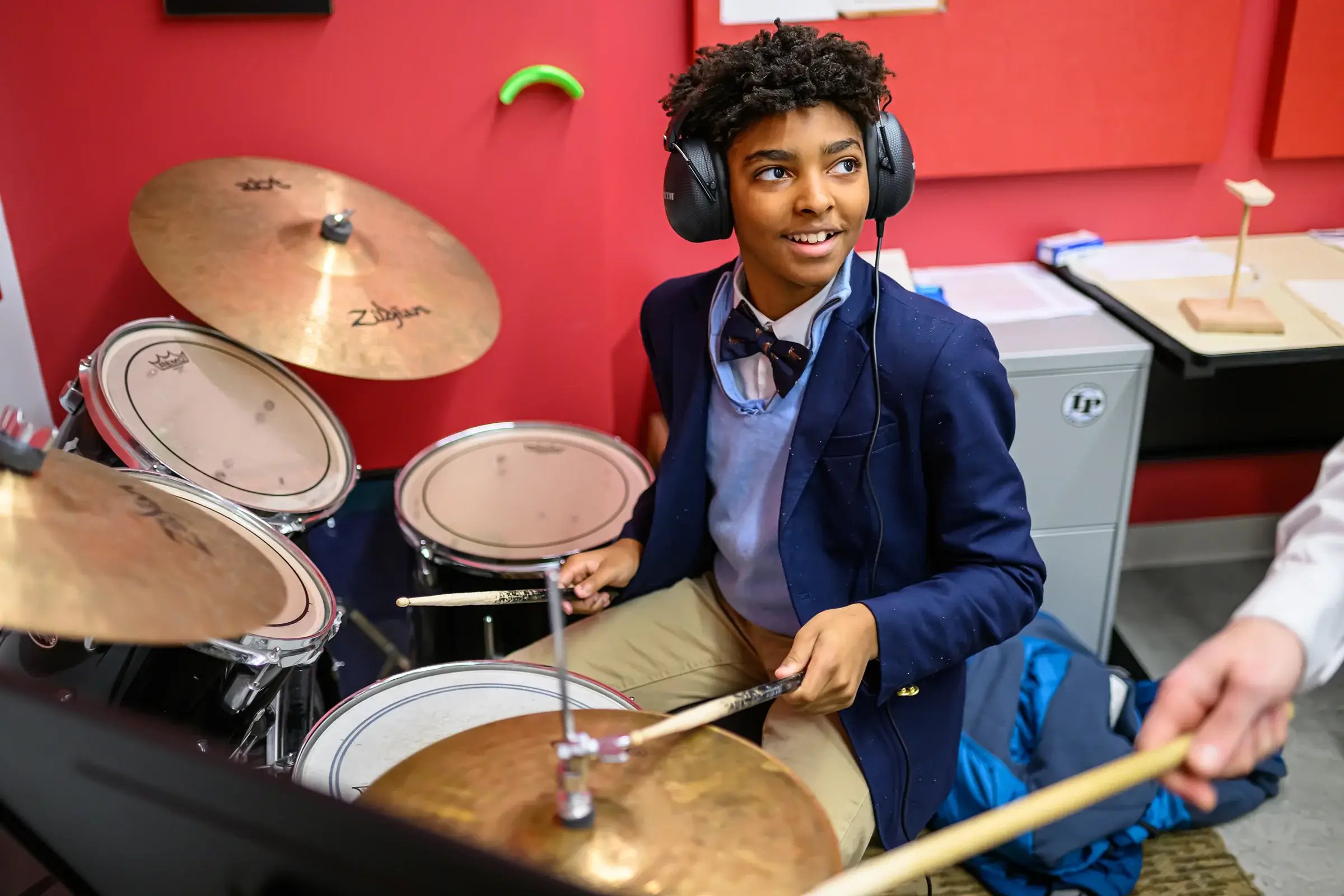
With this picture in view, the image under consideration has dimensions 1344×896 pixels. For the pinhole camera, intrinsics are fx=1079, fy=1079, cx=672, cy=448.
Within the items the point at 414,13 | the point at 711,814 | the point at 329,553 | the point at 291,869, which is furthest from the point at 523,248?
the point at 291,869

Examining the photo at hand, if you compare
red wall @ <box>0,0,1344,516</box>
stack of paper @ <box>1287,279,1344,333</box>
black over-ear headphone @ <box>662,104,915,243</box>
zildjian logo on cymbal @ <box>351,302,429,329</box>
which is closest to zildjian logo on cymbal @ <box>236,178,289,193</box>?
red wall @ <box>0,0,1344,516</box>

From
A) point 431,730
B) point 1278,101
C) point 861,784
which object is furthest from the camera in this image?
point 1278,101

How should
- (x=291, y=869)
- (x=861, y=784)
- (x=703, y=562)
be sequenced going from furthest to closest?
(x=703, y=562)
(x=861, y=784)
(x=291, y=869)

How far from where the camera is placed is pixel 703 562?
1.50 meters

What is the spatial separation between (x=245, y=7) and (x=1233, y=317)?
5.34 feet

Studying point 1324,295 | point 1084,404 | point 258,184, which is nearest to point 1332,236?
point 1324,295

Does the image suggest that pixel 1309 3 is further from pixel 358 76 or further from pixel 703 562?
pixel 358 76

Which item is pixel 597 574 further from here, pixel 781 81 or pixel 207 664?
pixel 781 81

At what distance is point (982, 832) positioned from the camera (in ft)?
2.19

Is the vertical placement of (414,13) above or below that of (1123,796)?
above

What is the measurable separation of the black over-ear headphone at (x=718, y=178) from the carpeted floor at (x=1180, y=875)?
3.21 feet

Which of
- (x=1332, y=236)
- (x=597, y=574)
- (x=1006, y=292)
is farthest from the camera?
(x=1332, y=236)

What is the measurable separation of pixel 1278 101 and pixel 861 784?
163cm

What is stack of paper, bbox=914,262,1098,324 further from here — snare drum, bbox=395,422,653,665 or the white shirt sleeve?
the white shirt sleeve
